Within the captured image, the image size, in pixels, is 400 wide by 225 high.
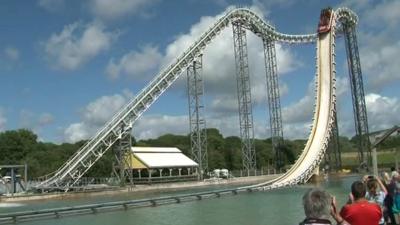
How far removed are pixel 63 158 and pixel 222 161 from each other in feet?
70.4

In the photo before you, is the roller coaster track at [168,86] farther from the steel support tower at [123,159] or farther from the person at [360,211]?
the person at [360,211]

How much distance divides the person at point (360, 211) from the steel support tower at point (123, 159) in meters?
43.4

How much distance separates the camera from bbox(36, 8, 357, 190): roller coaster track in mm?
42906

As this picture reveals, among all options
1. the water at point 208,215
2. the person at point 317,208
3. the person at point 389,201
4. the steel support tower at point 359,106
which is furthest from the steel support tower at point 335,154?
the person at point 317,208

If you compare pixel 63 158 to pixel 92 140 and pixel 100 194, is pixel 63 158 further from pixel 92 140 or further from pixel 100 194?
pixel 100 194

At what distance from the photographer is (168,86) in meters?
50.6

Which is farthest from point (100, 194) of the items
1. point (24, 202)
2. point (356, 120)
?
point (356, 120)

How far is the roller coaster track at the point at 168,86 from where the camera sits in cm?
4291

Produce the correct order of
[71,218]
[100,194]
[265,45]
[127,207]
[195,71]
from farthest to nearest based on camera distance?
1. [265,45]
2. [195,71]
3. [100,194]
4. [127,207]
5. [71,218]

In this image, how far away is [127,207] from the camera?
2733cm

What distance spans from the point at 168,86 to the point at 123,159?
25.0 ft

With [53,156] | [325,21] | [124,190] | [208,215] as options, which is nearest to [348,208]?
[208,215]

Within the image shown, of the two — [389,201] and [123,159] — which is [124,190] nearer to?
[123,159]

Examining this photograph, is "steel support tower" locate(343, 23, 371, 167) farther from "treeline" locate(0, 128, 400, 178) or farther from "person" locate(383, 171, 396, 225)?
"person" locate(383, 171, 396, 225)
